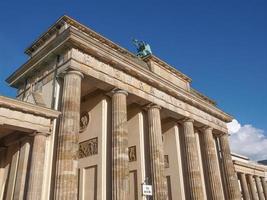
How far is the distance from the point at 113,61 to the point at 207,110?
12.4 m

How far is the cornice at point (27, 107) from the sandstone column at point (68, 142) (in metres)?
0.65

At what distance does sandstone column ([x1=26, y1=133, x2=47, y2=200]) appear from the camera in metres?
13.0

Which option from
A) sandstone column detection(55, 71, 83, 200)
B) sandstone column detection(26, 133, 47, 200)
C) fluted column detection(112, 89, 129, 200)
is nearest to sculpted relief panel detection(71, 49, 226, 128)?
fluted column detection(112, 89, 129, 200)

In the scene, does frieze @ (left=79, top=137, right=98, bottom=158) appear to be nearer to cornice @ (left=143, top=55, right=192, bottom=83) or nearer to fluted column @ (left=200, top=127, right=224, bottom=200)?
cornice @ (left=143, top=55, right=192, bottom=83)

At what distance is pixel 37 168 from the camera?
13.5 metres

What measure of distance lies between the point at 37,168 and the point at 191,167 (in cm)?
1248

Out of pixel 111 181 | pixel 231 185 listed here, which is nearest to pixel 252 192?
pixel 231 185

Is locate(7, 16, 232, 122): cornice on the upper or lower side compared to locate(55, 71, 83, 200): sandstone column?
upper

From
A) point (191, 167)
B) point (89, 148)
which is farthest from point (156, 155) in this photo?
point (191, 167)

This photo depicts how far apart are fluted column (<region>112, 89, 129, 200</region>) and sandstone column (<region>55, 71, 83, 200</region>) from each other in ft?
8.99

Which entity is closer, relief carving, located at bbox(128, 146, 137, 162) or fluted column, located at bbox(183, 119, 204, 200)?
relief carving, located at bbox(128, 146, 137, 162)

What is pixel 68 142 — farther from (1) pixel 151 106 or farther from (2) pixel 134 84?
(1) pixel 151 106

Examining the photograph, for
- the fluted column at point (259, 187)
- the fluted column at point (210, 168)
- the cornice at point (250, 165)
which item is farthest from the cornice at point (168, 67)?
the fluted column at point (259, 187)

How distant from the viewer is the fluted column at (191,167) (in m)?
20.9
